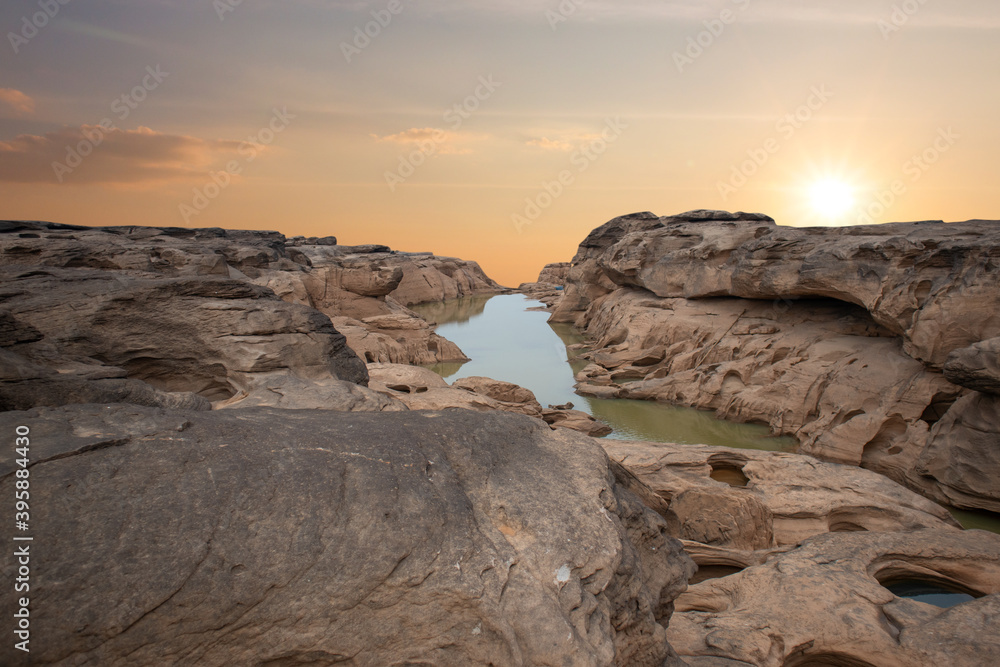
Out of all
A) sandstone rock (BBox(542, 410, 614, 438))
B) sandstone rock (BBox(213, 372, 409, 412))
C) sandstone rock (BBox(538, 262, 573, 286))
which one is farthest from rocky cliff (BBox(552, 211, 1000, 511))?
sandstone rock (BBox(538, 262, 573, 286))

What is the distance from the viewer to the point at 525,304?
147 feet

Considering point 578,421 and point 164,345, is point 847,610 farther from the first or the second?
point 164,345

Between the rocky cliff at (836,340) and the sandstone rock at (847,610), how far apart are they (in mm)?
2965

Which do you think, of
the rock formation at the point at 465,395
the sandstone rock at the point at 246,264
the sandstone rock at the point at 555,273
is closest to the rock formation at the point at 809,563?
the rock formation at the point at 465,395

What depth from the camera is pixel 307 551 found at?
9.24ft

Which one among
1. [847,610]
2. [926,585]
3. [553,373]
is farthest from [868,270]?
[847,610]

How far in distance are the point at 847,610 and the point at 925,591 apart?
6.92 feet

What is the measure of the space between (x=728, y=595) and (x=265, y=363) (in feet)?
17.7

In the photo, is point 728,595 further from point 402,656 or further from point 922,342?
point 922,342

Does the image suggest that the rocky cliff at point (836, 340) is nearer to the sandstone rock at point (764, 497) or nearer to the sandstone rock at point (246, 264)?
the sandstone rock at point (764, 497)

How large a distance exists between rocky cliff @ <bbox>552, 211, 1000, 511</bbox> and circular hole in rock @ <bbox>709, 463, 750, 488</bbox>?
2.89 meters

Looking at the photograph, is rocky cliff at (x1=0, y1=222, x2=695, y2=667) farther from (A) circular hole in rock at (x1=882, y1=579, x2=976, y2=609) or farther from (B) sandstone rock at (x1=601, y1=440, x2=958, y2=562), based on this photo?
(A) circular hole in rock at (x1=882, y1=579, x2=976, y2=609)

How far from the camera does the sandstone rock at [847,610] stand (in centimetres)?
483

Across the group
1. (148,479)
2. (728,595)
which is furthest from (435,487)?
(728,595)
